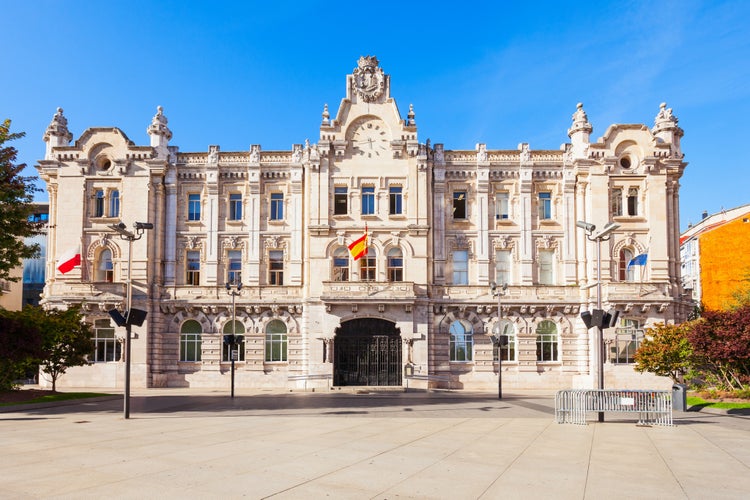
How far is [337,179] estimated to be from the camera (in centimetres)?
4803

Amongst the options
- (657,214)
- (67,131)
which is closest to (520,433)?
(657,214)

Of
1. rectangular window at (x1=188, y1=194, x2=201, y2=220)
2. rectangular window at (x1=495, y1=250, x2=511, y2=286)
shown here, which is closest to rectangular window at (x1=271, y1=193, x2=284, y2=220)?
rectangular window at (x1=188, y1=194, x2=201, y2=220)

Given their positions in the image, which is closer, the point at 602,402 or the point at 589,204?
the point at 602,402

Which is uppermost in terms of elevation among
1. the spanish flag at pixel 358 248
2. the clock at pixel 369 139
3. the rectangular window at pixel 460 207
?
the clock at pixel 369 139

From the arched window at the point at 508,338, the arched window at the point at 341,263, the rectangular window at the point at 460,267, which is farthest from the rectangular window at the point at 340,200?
the arched window at the point at 508,338

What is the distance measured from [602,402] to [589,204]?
25902 mm

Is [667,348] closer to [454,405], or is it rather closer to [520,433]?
[454,405]

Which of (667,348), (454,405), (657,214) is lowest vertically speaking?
(454,405)

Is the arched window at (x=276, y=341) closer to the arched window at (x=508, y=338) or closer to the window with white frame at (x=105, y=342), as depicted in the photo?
the window with white frame at (x=105, y=342)

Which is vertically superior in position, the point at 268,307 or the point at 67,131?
the point at 67,131

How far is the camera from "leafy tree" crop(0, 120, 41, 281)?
102ft

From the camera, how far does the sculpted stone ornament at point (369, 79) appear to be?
48.5 m

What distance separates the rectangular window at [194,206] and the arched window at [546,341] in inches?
1027

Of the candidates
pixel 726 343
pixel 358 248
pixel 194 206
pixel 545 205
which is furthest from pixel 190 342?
pixel 726 343
